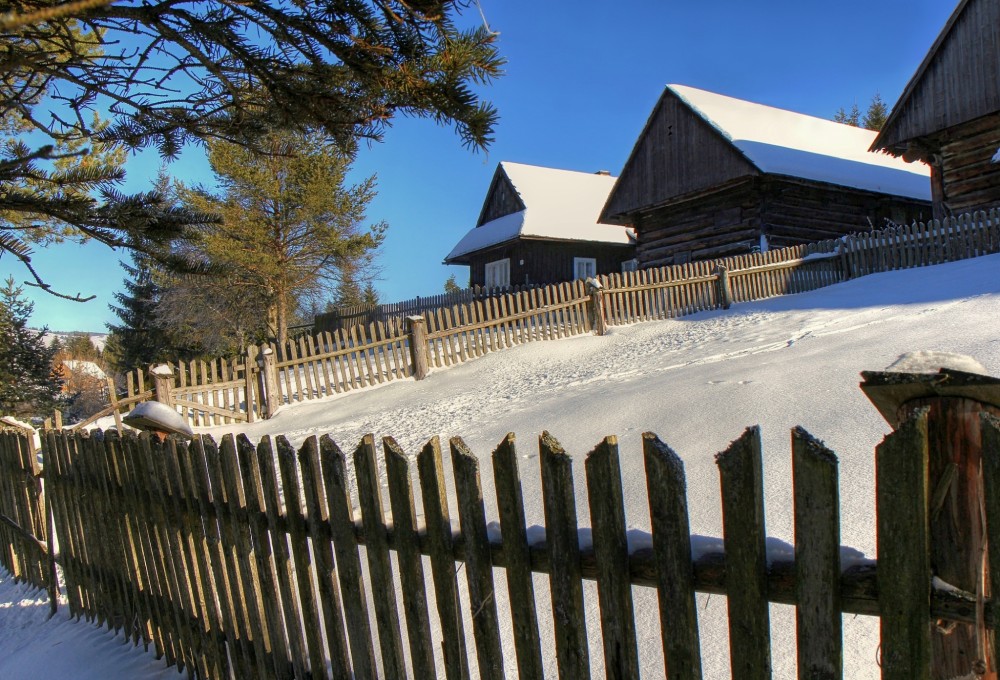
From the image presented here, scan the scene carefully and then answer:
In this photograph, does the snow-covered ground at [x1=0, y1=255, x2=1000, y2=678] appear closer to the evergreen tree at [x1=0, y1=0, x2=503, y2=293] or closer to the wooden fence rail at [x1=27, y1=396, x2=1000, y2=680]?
the wooden fence rail at [x1=27, y1=396, x2=1000, y2=680]

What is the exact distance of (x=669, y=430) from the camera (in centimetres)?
499

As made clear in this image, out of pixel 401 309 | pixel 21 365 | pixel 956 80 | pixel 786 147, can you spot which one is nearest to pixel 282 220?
pixel 401 309

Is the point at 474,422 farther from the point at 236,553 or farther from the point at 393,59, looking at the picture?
the point at 393,59

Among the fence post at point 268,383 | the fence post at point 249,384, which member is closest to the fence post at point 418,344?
the fence post at point 268,383

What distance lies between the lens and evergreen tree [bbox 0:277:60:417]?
18.3 m

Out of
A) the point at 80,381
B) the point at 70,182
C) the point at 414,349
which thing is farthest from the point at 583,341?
the point at 80,381

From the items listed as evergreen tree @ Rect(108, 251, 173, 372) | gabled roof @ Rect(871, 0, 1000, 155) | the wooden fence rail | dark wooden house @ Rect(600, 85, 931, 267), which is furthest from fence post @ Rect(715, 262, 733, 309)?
evergreen tree @ Rect(108, 251, 173, 372)

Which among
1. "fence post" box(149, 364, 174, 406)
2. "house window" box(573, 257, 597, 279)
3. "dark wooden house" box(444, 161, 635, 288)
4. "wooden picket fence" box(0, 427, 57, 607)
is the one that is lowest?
"wooden picket fence" box(0, 427, 57, 607)

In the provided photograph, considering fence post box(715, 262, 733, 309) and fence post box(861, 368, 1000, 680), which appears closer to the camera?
fence post box(861, 368, 1000, 680)

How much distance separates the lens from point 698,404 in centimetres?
546

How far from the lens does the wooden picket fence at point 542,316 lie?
39.8 ft

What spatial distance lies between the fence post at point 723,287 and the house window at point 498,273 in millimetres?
13198

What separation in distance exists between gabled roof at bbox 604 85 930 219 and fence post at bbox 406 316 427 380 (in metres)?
11.0

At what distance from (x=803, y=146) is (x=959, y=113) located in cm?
679
